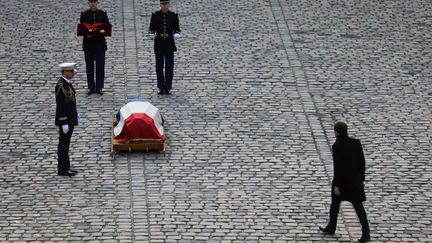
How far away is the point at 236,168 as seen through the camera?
17.0 meters

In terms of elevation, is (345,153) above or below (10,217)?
above

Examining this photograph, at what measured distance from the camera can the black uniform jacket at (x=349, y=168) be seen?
14.4m

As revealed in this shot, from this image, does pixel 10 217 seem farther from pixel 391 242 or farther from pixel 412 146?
pixel 412 146

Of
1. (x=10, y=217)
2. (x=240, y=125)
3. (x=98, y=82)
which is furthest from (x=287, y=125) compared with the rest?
(x=10, y=217)

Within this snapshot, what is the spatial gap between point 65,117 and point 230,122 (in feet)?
11.0

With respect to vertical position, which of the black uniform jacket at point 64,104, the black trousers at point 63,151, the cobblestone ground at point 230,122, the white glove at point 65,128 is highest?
the black uniform jacket at point 64,104

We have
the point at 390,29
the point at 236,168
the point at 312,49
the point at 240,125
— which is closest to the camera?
the point at 236,168

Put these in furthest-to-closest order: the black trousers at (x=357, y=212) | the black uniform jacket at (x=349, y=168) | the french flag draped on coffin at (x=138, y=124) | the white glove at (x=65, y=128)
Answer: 1. the french flag draped on coffin at (x=138, y=124)
2. the white glove at (x=65, y=128)
3. the black trousers at (x=357, y=212)
4. the black uniform jacket at (x=349, y=168)

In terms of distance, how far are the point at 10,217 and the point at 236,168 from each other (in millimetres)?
3593

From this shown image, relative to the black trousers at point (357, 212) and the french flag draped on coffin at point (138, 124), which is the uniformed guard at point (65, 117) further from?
the black trousers at point (357, 212)

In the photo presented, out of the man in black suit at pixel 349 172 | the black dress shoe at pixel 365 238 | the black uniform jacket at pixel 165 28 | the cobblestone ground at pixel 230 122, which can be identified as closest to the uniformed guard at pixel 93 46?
the cobblestone ground at pixel 230 122

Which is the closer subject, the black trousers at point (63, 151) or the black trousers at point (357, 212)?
the black trousers at point (357, 212)

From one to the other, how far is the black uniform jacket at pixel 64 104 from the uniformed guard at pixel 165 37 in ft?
11.7

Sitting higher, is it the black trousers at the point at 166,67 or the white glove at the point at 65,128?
the white glove at the point at 65,128
